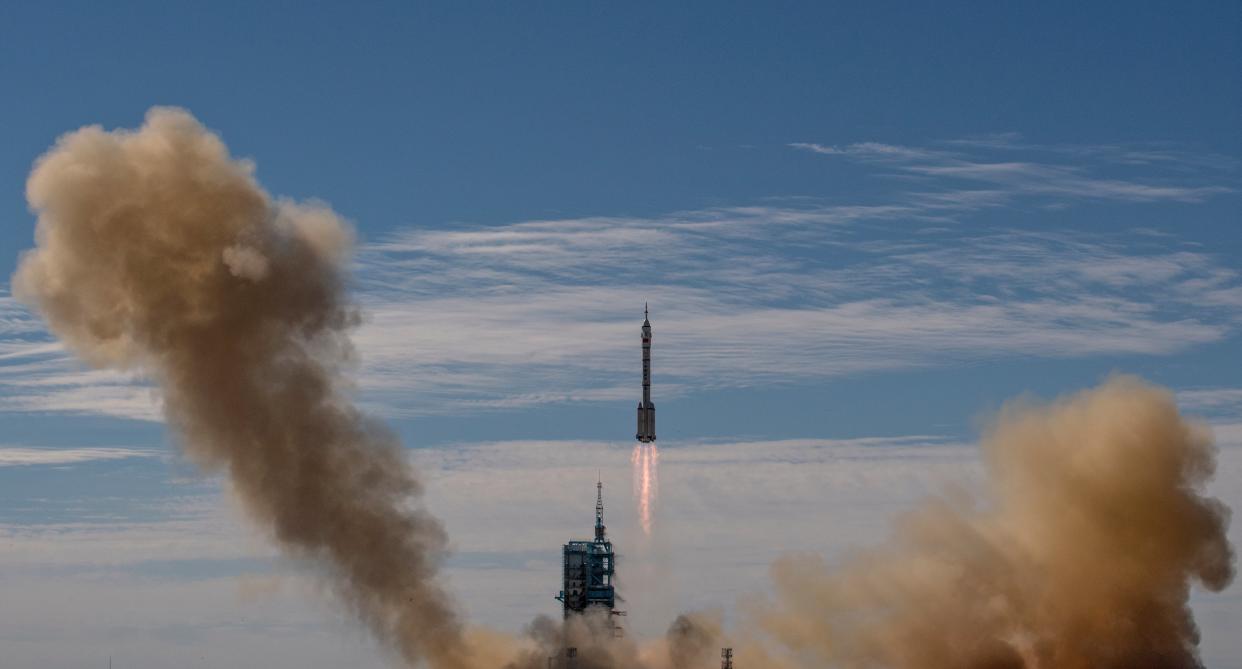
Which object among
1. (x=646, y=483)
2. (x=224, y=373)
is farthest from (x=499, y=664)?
(x=224, y=373)

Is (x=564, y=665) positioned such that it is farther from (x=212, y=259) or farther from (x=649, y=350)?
(x=212, y=259)

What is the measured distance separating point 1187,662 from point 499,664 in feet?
195

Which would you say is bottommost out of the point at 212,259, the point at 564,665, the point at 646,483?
the point at 564,665

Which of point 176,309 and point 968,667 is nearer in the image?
point 176,309

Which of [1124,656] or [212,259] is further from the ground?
[212,259]

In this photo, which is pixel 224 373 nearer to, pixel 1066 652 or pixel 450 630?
pixel 450 630

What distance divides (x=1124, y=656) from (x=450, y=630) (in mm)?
58247

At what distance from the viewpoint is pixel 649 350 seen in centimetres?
19875

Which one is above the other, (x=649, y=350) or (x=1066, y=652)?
(x=649, y=350)

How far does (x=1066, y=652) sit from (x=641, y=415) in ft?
140

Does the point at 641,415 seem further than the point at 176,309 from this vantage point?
Yes

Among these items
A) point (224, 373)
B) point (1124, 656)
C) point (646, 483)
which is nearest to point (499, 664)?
point (646, 483)

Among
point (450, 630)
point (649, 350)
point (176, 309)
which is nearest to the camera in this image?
point (176, 309)

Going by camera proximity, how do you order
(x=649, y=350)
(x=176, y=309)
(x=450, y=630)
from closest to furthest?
(x=176, y=309) → (x=450, y=630) → (x=649, y=350)
